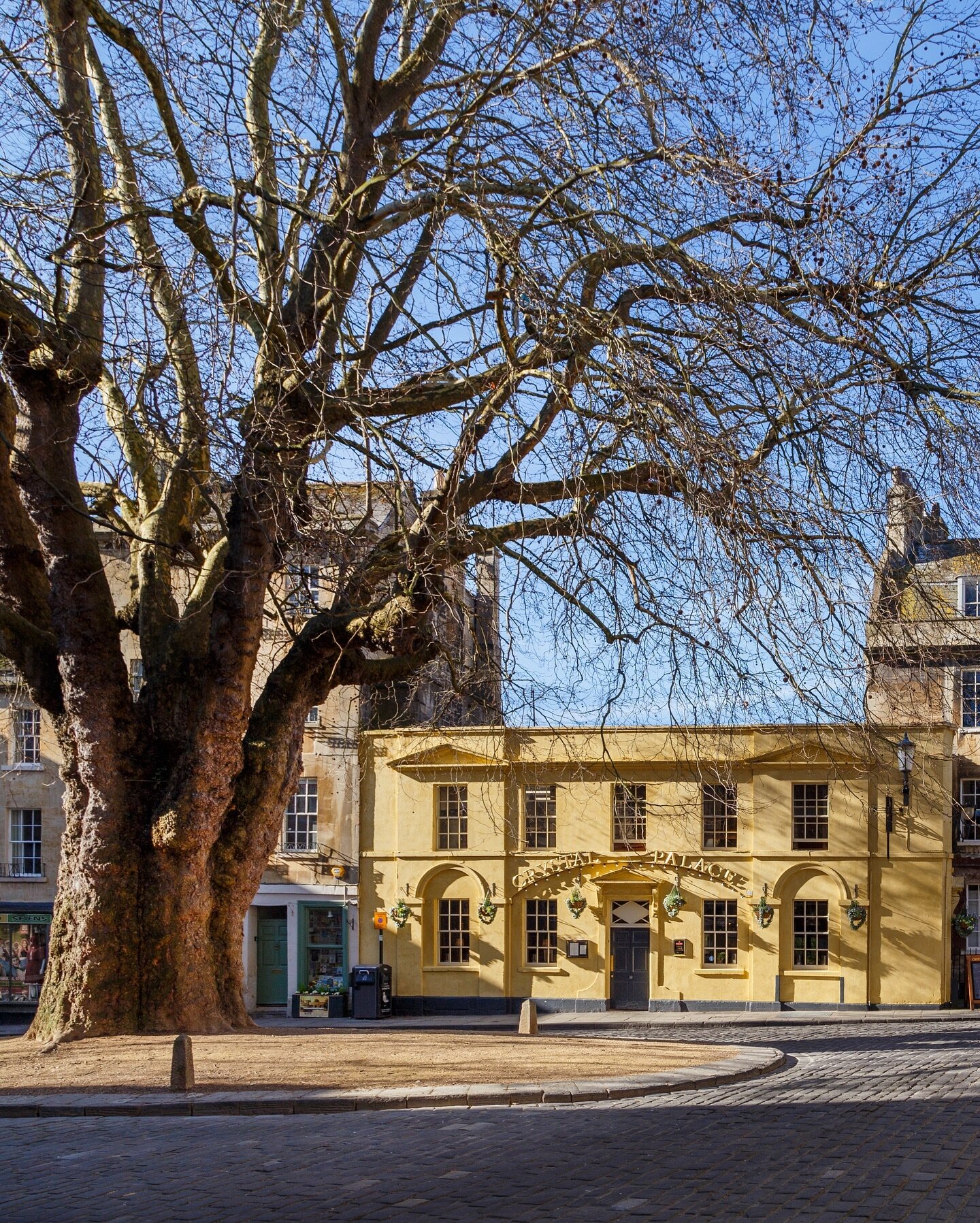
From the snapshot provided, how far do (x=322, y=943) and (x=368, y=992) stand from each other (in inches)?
151

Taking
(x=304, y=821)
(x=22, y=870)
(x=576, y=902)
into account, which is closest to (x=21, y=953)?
(x=22, y=870)

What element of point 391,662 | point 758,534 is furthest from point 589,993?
point 758,534

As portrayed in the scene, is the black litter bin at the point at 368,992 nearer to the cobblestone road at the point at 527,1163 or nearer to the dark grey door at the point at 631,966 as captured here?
Answer: the dark grey door at the point at 631,966

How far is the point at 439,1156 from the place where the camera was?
30.6ft

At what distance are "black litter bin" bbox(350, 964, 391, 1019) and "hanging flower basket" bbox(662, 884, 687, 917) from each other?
692 centimetres

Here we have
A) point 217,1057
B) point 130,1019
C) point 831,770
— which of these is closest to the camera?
point 217,1057

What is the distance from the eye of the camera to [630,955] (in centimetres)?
3500

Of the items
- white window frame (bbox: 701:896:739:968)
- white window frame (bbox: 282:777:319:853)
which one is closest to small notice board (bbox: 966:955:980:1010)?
A: white window frame (bbox: 701:896:739:968)

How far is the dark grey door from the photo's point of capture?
34812 mm

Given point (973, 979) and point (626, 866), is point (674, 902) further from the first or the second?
point (973, 979)

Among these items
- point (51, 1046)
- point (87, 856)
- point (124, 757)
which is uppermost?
point (124, 757)

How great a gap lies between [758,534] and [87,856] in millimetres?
8093

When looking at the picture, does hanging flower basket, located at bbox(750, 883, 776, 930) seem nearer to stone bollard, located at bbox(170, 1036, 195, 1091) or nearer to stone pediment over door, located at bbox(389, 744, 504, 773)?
stone pediment over door, located at bbox(389, 744, 504, 773)

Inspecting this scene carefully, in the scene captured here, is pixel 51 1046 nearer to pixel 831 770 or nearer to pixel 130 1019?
pixel 130 1019
